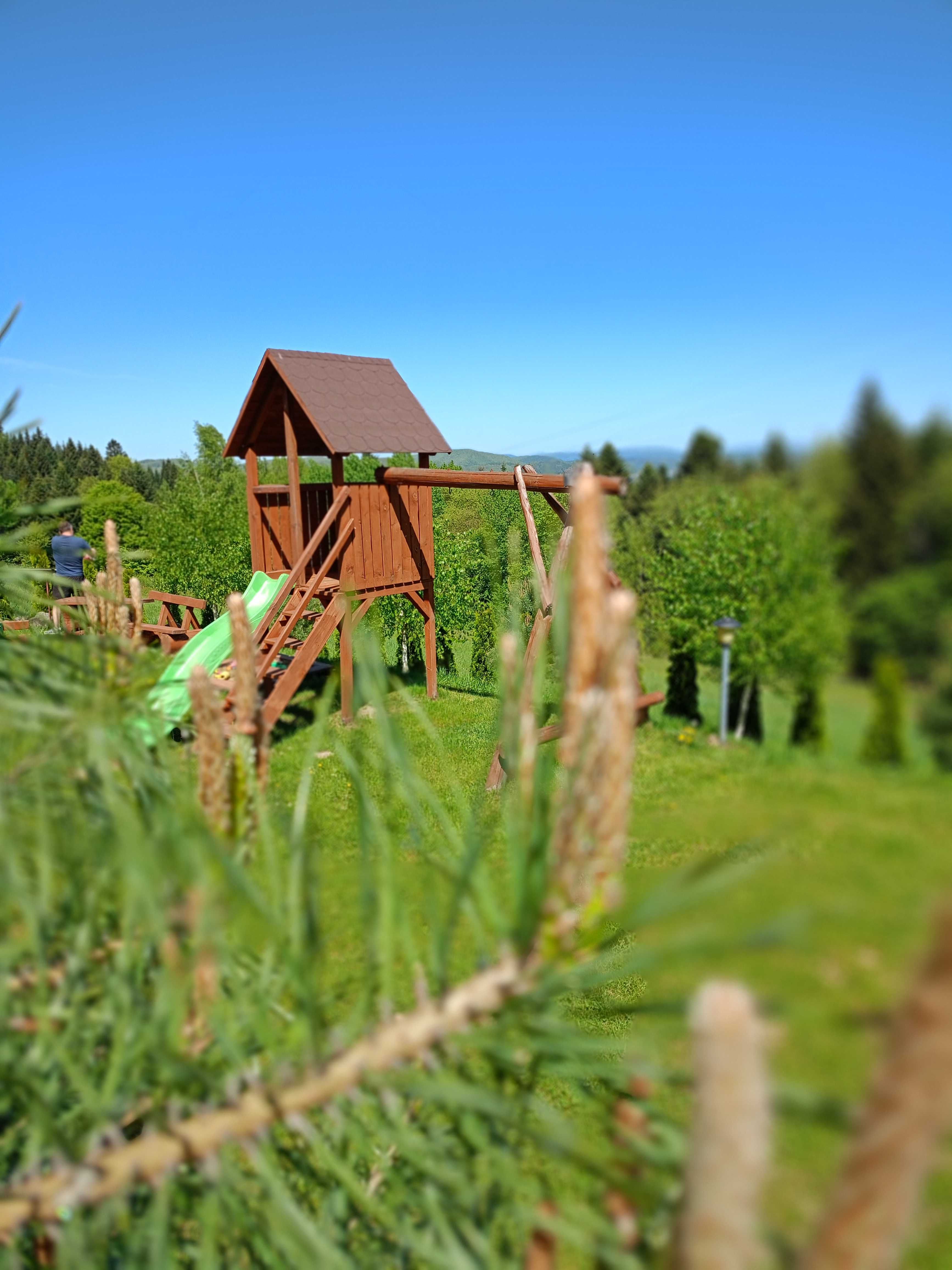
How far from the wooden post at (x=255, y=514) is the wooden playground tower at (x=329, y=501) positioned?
0.7 inches

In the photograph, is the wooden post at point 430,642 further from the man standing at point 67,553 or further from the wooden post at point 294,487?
the man standing at point 67,553

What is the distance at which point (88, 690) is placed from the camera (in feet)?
3.02

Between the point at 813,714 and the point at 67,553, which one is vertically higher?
the point at 67,553

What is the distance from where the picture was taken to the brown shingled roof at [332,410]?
9.62m

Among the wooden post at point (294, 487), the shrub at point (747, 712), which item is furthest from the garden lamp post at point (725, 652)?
the wooden post at point (294, 487)

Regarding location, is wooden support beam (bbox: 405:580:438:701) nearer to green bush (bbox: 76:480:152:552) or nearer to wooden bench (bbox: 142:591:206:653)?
wooden bench (bbox: 142:591:206:653)

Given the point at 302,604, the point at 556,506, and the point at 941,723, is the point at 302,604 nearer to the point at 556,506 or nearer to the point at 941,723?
the point at 556,506

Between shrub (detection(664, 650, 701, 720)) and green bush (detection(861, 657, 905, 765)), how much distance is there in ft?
44.0

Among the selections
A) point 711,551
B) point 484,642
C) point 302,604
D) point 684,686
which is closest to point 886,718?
point 302,604

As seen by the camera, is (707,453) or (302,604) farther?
(302,604)

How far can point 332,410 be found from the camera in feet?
32.4

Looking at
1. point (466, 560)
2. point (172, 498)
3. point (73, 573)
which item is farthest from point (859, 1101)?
point (172, 498)

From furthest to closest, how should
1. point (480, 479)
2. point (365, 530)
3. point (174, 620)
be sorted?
1. point (174, 620)
2. point (365, 530)
3. point (480, 479)

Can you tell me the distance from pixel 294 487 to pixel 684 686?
25.1 feet
